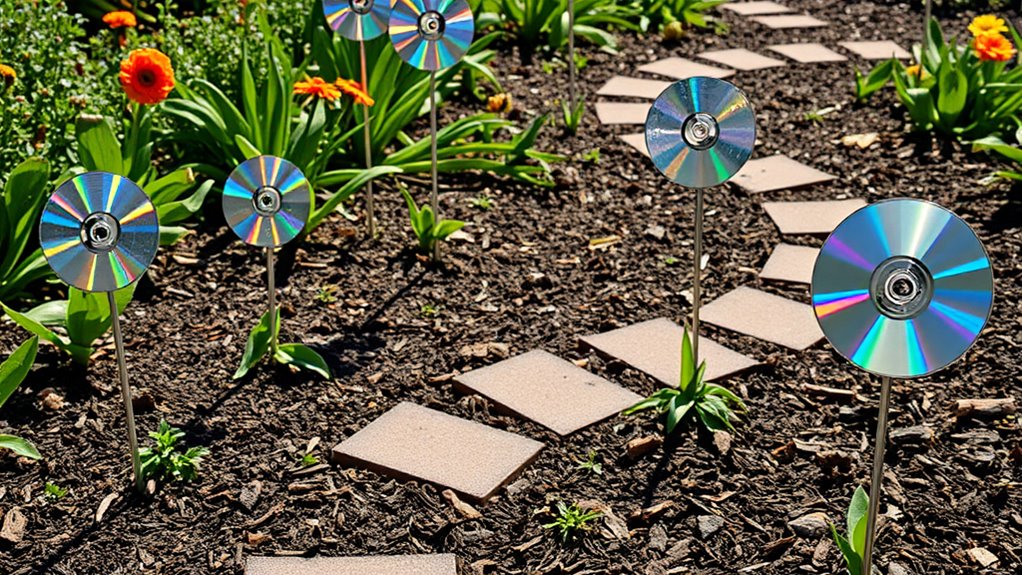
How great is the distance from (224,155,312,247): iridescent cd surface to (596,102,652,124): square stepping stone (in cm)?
243

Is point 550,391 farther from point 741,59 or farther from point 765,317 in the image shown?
point 741,59

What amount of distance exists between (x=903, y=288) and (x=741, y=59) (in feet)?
14.5

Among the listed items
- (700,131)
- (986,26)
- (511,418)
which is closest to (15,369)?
(511,418)

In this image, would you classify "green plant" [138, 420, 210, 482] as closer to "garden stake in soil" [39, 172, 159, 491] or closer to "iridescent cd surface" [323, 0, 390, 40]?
"garden stake in soil" [39, 172, 159, 491]

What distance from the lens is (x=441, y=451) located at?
2.58 meters

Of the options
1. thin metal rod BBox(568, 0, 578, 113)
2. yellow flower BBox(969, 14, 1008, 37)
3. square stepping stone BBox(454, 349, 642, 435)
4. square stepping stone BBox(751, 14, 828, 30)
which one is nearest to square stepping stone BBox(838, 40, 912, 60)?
square stepping stone BBox(751, 14, 828, 30)

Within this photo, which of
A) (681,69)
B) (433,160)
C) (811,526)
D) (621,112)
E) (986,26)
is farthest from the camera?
(681,69)

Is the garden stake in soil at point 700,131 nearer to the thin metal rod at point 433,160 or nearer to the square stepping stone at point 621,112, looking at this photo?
the thin metal rod at point 433,160

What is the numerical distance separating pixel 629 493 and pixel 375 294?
128 centimetres

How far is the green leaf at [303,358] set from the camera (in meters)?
2.87

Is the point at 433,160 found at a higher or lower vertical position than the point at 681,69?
lower

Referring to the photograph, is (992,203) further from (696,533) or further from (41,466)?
(41,466)

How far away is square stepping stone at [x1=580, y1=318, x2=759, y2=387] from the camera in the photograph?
2.96 meters

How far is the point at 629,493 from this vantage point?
8.00 ft
